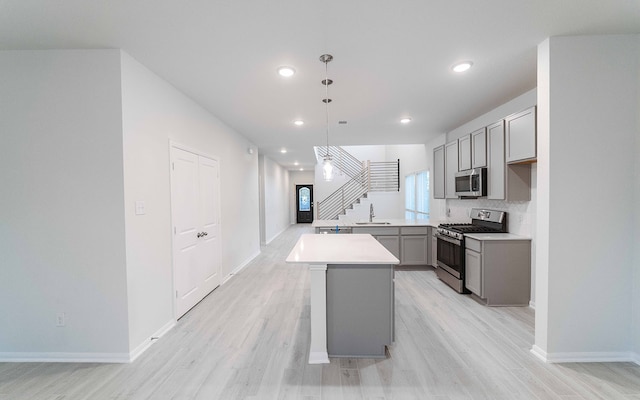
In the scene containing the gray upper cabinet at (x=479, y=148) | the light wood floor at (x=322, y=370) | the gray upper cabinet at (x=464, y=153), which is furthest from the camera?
the gray upper cabinet at (x=464, y=153)

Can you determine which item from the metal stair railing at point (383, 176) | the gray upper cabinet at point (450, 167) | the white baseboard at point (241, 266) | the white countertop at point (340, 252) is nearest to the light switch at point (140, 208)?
the white countertop at point (340, 252)

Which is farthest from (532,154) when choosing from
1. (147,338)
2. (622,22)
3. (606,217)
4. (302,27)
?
(147,338)

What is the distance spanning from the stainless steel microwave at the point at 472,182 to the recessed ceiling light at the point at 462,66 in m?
1.68

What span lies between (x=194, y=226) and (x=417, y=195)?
6.20 metres

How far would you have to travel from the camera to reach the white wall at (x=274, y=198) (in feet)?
27.3

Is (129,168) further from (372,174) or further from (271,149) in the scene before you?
(372,174)

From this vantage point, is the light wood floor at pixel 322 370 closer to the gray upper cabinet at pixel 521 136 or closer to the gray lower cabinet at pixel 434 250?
the gray lower cabinet at pixel 434 250

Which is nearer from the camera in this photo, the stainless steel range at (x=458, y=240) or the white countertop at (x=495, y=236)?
the white countertop at (x=495, y=236)

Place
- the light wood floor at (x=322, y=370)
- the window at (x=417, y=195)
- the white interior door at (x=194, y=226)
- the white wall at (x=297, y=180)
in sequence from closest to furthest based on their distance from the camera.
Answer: the light wood floor at (x=322, y=370) < the white interior door at (x=194, y=226) < the window at (x=417, y=195) < the white wall at (x=297, y=180)

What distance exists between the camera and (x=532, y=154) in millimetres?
3012

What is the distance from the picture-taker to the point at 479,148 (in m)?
4.00

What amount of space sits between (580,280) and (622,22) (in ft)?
6.81

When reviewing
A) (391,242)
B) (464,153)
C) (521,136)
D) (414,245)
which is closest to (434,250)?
(414,245)

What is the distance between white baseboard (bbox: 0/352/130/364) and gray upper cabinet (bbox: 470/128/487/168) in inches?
187
